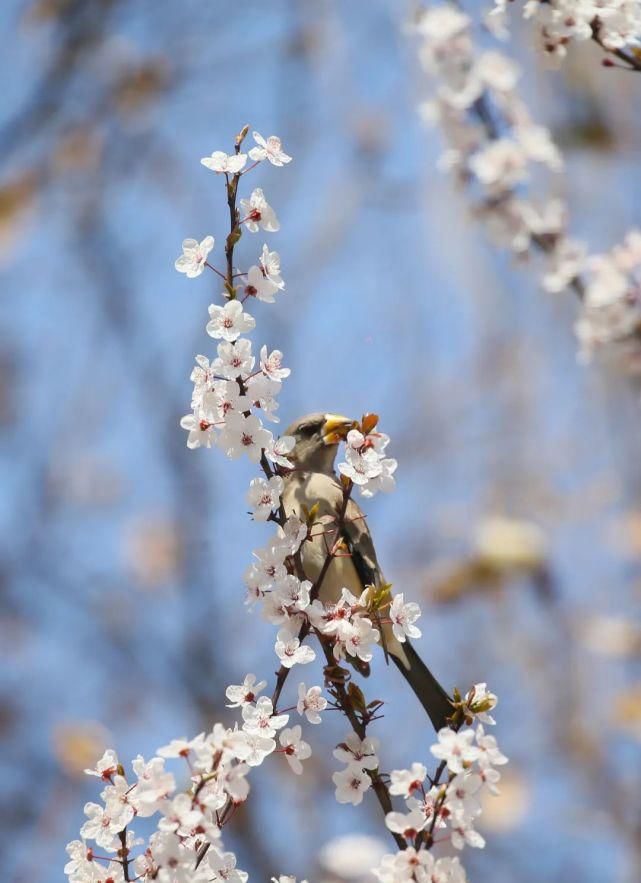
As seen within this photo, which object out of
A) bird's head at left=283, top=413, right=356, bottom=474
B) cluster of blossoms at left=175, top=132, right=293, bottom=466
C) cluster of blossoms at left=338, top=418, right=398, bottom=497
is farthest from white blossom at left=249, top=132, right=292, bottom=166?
bird's head at left=283, top=413, right=356, bottom=474

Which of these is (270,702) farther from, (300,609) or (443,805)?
(443,805)

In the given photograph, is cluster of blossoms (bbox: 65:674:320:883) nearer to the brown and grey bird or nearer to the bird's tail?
the bird's tail

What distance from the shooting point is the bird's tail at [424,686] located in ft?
Result: 6.54

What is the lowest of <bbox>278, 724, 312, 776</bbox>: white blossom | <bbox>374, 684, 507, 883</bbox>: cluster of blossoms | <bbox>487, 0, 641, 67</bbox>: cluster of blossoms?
<bbox>374, 684, 507, 883</bbox>: cluster of blossoms

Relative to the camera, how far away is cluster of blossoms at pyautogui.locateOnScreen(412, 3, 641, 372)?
7.78 ft

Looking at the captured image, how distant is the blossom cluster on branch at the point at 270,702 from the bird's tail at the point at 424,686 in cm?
→ 38

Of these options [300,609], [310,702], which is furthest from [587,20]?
[310,702]

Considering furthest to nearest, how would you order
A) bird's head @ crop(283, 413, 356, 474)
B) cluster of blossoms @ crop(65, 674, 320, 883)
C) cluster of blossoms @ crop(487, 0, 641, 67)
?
bird's head @ crop(283, 413, 356, 474), cluster of blossoms @ crop(487, 0, 641, 67), cluster of blossoms @ crop(65, 674, 320, 883)

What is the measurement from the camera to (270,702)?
59.2 inches

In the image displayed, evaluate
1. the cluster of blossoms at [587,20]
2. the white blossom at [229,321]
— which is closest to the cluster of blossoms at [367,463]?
the white blossom at [229,321]

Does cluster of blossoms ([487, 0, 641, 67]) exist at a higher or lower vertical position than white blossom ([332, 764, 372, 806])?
higher

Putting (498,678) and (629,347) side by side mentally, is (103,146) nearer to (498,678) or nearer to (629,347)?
(498,678)

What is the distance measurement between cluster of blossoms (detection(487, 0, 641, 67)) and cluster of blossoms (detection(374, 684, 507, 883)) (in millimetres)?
1351

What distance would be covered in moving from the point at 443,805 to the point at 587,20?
150 cm
